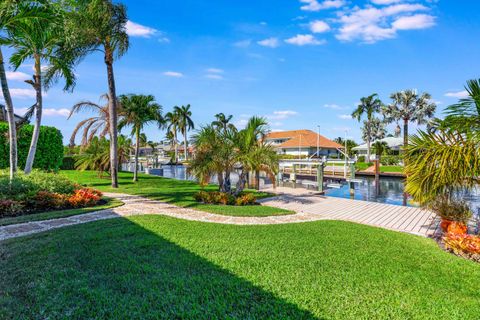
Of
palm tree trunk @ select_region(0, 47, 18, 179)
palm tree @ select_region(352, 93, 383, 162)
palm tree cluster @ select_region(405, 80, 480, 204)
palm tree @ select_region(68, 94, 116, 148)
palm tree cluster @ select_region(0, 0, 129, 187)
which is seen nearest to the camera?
palm tree cluster @ select_region(405, 80, 480, 204)

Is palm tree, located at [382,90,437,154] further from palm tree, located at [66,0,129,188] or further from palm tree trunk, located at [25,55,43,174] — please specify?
palm tree trunk, located at [25,55,43,174]

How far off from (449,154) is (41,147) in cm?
2099

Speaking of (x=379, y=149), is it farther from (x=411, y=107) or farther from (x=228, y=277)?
(x=228, y=277)

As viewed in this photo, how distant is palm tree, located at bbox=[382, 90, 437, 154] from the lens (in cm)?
3009

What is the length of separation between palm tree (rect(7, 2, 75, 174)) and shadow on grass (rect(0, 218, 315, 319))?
6.94 meters

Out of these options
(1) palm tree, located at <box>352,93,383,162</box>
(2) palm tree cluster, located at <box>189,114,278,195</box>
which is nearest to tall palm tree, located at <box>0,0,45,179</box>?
(2) palm tree cluster, located at <box>189,114,278,195</box>

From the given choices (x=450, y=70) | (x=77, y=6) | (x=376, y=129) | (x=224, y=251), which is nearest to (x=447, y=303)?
(x=224, y=251)

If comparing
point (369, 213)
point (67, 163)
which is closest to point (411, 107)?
point (369, 213)

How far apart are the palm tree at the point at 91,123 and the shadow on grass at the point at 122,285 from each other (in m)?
11.1

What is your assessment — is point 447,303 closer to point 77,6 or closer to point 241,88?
point 77,6

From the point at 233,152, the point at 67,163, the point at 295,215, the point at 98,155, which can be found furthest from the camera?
the point at 67,163

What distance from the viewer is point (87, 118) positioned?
1473 cm

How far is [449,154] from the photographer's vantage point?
A: 197 inches

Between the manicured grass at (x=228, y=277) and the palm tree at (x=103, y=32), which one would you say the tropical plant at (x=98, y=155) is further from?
the manicured grass at (x=228, y=277)
